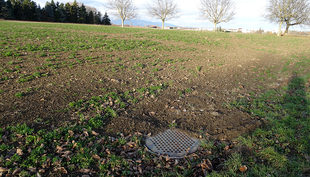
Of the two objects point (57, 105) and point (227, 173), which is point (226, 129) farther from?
point (57, 105)

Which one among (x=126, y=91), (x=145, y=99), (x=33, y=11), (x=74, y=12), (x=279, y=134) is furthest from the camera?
(x=74, y=12)

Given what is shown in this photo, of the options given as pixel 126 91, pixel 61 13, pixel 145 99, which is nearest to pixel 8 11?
pixel 61 13

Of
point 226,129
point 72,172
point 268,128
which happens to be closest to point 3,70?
point 72,172

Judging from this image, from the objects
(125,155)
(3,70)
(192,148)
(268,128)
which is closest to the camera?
(125,155)

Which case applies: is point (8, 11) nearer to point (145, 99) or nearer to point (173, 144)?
point (145, 99)

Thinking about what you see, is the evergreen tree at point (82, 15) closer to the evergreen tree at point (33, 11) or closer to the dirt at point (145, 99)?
the evergreen tree at point (33, 11)

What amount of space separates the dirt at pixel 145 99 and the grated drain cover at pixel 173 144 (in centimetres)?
25

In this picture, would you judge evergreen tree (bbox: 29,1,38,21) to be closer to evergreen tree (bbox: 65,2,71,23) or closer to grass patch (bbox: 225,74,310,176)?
evergreen tree (bbox: 65,2,71,23)

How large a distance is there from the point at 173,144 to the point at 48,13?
213 ft

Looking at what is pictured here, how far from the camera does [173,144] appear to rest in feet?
13.1

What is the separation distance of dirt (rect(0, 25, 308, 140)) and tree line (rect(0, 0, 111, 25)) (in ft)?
173

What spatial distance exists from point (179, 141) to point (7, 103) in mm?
5025

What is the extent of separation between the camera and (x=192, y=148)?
386 cm

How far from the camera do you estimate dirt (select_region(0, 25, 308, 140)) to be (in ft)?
14.7
